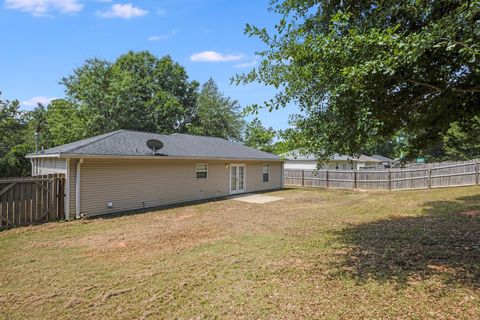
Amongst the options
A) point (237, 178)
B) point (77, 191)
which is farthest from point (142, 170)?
point (237, 178)

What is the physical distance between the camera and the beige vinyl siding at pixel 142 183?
33.5ft

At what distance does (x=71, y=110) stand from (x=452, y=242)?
28.1 metres

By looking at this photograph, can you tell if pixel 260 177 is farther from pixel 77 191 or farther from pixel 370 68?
pixel 370 68

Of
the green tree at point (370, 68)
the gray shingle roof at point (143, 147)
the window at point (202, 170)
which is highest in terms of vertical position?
the green tree at point (370, 68)

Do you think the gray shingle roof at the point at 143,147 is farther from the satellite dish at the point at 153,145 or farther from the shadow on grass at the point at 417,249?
the shadow on grass at the point at 417,249

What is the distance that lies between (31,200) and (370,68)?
10.2 metres

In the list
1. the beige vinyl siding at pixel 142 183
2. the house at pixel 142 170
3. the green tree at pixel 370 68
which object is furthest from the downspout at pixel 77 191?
the green tree at pixel 370 68

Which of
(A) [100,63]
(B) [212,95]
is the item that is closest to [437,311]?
(A) [100,63]

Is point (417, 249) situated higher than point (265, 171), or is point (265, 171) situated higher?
point (265, 171)

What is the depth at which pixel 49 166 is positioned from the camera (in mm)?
12867

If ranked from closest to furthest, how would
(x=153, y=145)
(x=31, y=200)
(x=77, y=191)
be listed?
(x=31, y=200) < (x=77, y=191) < (x=153, y=145)

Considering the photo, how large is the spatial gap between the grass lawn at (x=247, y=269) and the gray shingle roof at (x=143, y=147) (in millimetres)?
2763

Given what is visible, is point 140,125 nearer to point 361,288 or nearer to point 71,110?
point 71,110

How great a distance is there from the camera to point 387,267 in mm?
4836
